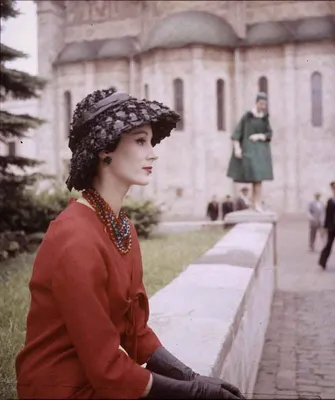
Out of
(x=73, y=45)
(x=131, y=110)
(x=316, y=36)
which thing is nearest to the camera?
(x=131, y=110)

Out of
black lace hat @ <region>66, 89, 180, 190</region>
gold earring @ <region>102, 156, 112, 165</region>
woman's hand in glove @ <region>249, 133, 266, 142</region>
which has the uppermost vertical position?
woman's hand in glove @ <region>249, 133, 266, 142</region>

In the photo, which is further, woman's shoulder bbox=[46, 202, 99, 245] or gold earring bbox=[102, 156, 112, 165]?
gold earring bbox=[102, 156, 112, 165]

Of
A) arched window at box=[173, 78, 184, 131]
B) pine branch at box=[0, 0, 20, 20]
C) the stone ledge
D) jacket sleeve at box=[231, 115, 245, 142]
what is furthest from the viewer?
arched window at box=[173, 78, 184, 131]

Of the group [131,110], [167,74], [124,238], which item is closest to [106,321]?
[124,238]

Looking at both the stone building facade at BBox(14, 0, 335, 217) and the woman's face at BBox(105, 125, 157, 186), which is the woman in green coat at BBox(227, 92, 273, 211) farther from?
the stone building facade at BBox(14, 0, 335, 217)

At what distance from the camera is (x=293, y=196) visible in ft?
91.4

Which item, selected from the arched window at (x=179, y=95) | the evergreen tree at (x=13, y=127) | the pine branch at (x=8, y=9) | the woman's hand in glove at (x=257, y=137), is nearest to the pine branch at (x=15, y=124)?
the evergreen tree at (x=13, y=127)

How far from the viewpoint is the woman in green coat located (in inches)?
387

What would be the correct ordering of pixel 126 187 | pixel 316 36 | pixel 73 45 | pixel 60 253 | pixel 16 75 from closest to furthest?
pixel 60 253 → pixel 126 187 → pixel 16 75 → pixel 316 36 → pixel 73 45

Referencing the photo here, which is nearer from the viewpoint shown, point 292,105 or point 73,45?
point 292,105

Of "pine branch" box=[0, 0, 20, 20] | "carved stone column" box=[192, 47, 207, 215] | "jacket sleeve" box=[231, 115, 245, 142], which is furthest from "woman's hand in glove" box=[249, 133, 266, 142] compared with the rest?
"carved stone column" box=[192, 47, 207, 215]

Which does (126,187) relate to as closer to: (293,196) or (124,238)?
(124,238)

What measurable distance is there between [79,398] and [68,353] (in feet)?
0.45

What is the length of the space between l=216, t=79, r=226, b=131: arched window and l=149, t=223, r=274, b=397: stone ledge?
77.0 ft
